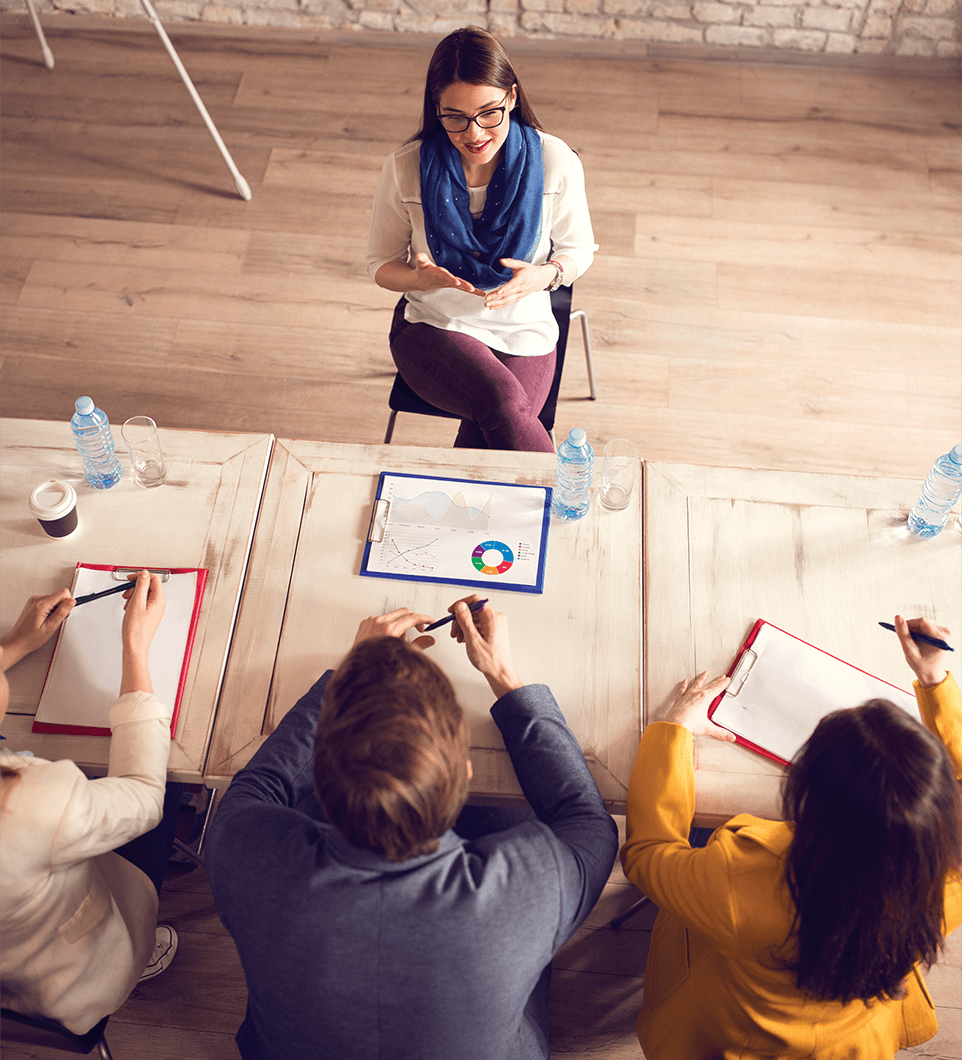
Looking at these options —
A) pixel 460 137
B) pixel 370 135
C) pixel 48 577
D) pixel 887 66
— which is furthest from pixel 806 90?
pixel 48 577

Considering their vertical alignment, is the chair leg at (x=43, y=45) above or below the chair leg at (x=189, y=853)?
above

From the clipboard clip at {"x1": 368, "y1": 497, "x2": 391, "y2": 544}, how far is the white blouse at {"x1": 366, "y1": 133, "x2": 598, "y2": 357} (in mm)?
664

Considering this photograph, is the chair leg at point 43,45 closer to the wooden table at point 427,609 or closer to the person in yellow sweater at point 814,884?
the wooden table at point 427,609

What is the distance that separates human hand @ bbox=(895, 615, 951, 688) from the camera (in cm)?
146

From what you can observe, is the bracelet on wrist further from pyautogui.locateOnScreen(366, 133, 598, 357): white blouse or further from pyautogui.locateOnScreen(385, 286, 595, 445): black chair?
pyautogui.locateOnScreen(385, 286, 595, 445): black chair

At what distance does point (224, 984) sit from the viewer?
76.2 inches

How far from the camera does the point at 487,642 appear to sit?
151 cm

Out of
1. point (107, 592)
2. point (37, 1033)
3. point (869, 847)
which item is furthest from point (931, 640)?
point (37, 1033)

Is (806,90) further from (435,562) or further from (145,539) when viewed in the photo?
(145,539)

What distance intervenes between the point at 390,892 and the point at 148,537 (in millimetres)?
955

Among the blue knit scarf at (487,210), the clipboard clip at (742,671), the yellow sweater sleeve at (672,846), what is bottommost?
the yellow sweater sleeve at (672,846)

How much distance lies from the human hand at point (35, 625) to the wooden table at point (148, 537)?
34 mm

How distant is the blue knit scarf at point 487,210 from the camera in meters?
2.01

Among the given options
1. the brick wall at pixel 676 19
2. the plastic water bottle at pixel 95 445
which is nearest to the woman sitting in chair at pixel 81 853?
the plastic water bottle at pixel 95 445
